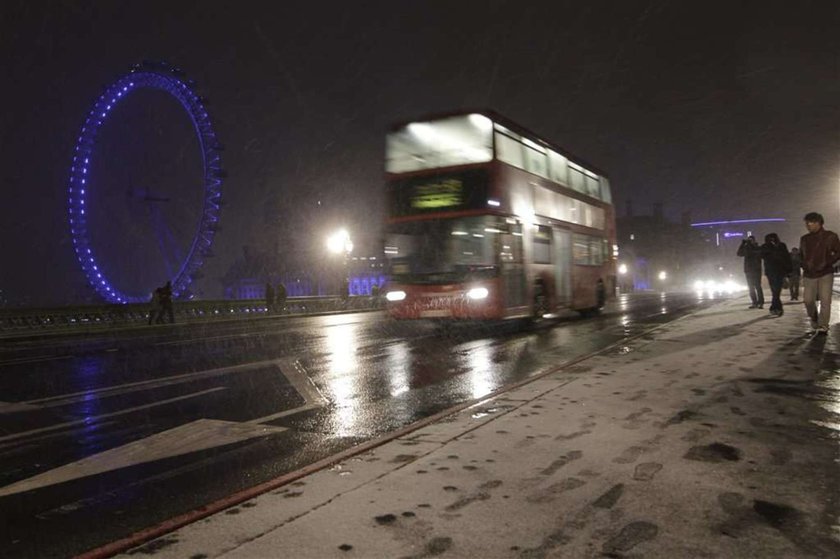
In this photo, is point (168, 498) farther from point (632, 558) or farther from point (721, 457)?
A: point (721, 457)

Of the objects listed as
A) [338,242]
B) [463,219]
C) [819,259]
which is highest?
Answer: [338,242]

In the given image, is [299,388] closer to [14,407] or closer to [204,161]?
[14,407]

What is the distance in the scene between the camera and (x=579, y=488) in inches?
135

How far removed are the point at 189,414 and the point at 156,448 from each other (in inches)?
51.5

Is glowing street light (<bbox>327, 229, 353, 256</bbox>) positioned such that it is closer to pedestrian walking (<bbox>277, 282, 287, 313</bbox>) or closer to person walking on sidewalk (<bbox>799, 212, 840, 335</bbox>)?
pedestrian walking (<bbox>277, 282, 287, 313</bbox>)

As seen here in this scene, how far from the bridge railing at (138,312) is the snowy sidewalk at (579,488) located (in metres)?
22.5

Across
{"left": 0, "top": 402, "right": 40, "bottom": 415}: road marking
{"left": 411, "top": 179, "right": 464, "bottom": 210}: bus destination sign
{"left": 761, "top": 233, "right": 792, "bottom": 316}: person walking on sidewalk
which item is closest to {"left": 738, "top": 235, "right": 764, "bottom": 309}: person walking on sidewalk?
{"left": 761, "top": 233, "right": 792, "bottom": 316}: person walking on sidewalk

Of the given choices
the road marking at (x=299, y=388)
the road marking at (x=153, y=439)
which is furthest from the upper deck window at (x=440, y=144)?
the road marking at (x=153, y=439)

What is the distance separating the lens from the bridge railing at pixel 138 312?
22422 millimetres

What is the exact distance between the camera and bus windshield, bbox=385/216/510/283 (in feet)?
45.6

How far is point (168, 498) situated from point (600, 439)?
3.01 metres

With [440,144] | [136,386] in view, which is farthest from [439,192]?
[136,386]

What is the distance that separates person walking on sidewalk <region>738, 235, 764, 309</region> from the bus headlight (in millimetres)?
7305

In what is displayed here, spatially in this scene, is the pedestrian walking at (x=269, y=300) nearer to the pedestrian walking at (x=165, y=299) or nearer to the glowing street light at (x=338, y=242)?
the glowing street light at (x=338, y=242)
